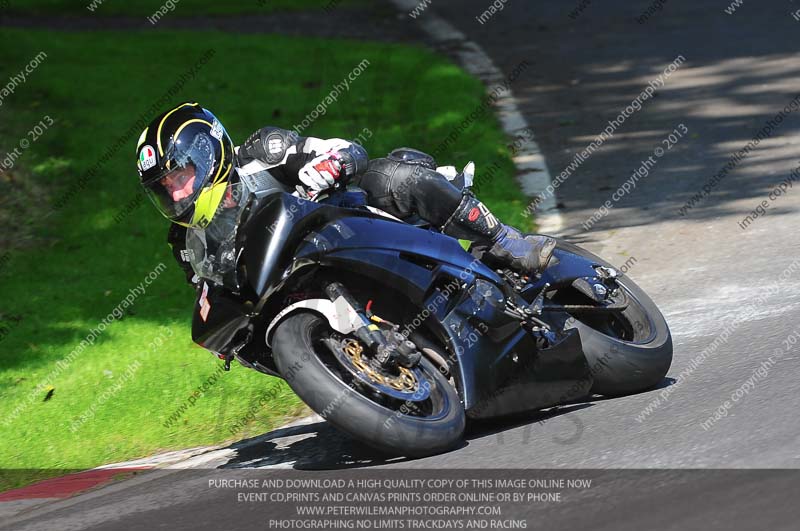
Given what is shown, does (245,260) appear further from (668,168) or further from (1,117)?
(1,117)

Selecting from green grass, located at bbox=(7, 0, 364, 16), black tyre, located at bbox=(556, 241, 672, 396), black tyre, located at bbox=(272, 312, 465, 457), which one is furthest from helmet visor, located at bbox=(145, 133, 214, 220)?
green grass, located at bbox=(7, 0, 364, 16)

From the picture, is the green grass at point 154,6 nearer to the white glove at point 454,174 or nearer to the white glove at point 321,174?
the white glove at point 454,174

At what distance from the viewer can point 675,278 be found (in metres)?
7.96

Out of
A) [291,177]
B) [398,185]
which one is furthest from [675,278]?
[291,177]

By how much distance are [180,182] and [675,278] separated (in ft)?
13.7

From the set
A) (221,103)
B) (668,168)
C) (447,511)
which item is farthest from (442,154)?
(447,511)

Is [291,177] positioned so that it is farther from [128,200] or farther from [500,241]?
[128,200]

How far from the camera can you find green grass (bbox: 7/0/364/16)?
2041 cm

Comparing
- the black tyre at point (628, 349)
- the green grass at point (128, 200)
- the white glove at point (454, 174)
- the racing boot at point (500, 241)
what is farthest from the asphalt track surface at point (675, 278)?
the white glove at point (454, 174)

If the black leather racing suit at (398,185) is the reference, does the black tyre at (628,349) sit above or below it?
below

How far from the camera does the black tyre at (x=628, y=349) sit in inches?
225

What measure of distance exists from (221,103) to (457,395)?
9945mm

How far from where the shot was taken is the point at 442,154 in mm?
11898

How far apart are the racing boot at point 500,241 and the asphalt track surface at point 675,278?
0.80 m
